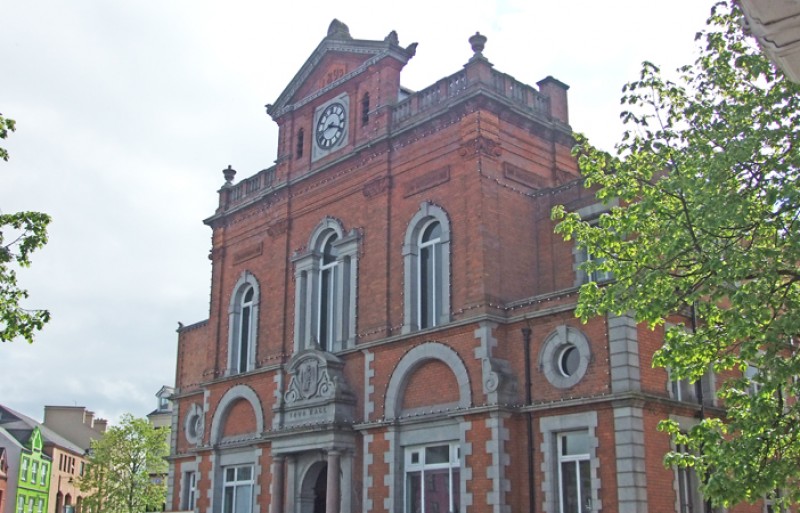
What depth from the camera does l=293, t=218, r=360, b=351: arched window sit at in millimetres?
25891

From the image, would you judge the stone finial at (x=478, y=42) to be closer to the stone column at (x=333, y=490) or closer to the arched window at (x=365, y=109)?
the arched window at (x=365, y=109)

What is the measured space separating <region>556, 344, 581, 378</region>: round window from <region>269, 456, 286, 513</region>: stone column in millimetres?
9555

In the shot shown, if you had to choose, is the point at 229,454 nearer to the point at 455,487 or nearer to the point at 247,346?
the point at 247,346

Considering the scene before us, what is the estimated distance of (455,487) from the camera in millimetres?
21297

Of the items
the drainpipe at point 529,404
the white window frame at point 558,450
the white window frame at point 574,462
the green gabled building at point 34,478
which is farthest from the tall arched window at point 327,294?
the green gabled building at point 34,478

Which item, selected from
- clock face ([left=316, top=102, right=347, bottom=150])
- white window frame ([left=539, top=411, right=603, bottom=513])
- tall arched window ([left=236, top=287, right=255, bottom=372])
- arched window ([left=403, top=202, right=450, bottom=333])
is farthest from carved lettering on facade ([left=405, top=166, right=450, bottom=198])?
tall arched window ([left=236, top=287, right=255, bottom=372])

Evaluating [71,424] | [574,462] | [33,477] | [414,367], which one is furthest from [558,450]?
[71,424]

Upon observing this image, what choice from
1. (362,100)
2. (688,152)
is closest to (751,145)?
(688,152)

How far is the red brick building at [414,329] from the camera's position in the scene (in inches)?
766

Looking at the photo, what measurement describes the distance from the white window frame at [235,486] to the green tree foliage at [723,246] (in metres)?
16.7

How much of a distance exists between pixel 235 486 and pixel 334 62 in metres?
14.1

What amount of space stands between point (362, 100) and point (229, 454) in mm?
12183

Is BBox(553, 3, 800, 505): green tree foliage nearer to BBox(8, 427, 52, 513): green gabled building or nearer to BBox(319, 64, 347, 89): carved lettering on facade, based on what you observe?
BBox(319, 64, 347, 89): carved lettering on facade

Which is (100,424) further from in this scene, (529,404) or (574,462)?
(574,462)
